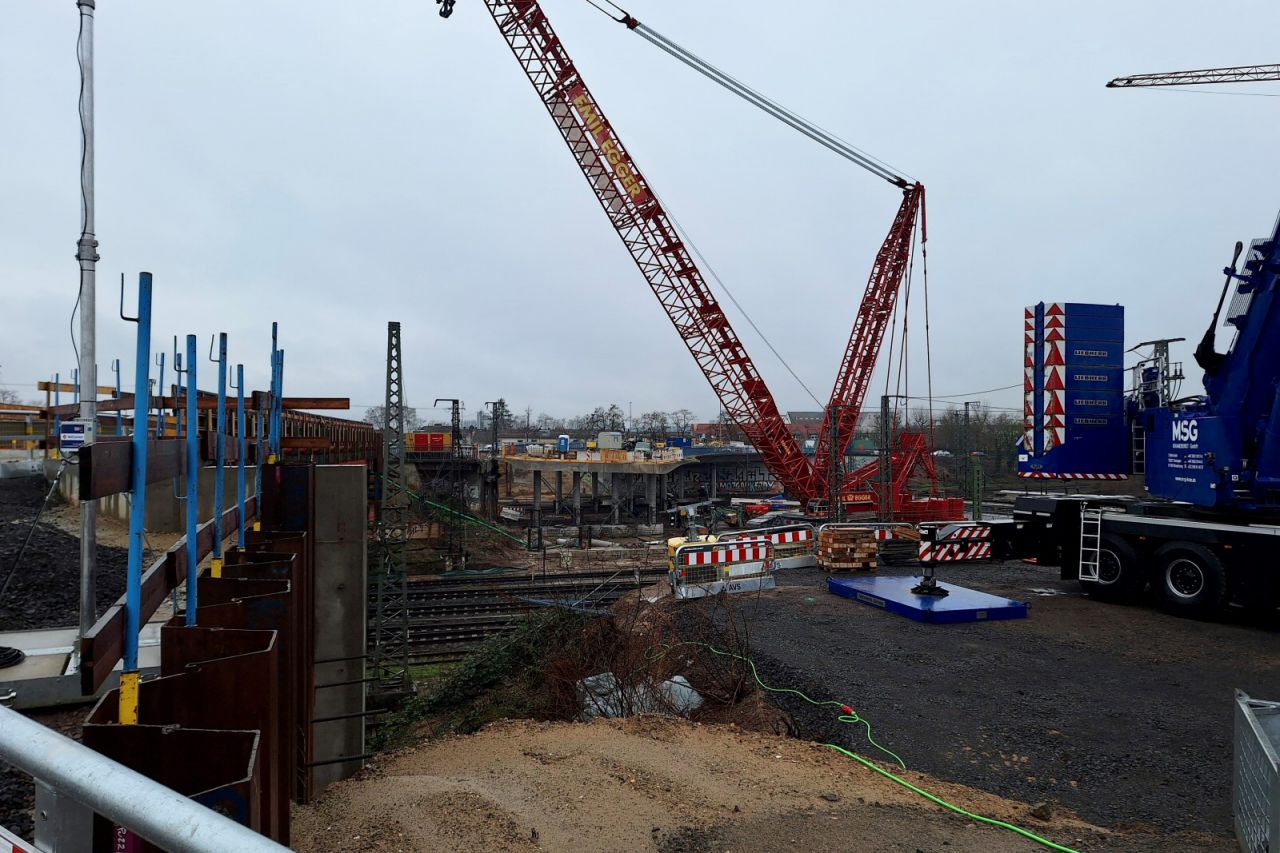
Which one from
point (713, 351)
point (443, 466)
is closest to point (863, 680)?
point (713, 351)

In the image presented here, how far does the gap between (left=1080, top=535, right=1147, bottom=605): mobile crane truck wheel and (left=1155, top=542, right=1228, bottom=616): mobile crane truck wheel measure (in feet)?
1.08

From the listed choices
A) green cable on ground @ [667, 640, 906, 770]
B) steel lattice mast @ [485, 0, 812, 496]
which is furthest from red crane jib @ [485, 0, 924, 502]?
green cable on ground @ [667, 640, 906, 770]

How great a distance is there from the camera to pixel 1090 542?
34.9ft

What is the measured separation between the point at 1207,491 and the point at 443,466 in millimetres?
28919

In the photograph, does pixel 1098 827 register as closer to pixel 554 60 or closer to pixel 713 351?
pixel 713 351

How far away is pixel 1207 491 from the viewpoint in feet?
30.9

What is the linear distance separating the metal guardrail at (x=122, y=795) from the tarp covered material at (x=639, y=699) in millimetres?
6272

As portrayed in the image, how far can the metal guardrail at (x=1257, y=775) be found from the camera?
287 centimetres

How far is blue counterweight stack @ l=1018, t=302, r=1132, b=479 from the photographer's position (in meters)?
11.0

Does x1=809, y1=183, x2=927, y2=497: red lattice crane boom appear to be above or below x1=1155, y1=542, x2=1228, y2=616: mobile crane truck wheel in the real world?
above

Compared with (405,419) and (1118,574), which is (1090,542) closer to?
(1118,574)

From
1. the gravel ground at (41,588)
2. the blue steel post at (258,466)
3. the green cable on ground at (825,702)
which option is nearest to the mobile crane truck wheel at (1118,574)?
the green cable on ground at (825,702)

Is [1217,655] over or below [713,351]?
below

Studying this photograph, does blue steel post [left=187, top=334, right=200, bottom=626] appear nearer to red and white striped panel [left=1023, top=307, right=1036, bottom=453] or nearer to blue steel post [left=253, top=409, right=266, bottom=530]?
blue steel post [left=253, top=409, right=266, bottom=530]
